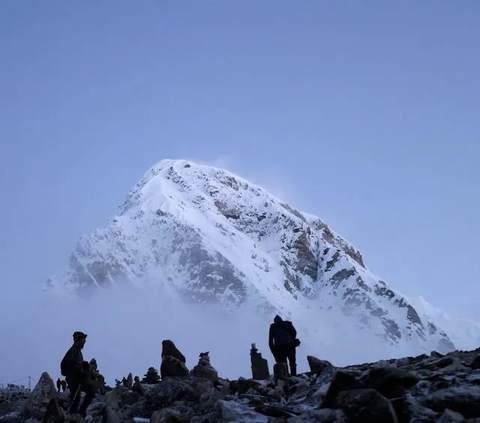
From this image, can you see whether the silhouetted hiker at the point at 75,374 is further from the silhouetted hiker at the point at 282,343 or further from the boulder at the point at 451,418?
the boulder at the point at 451,418

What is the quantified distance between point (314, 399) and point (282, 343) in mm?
6475

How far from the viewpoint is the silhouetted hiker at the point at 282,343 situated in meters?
14.7

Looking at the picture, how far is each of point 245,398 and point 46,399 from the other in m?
5.36

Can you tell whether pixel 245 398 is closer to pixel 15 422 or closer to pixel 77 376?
pixel 77 376

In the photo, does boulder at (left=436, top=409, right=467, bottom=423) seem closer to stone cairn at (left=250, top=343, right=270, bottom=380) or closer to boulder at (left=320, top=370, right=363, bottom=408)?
boulder at (left=320, top=370, right=363, bottom=408)

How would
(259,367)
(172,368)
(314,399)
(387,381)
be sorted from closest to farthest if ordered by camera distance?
(387,381) → (314,399) → (172,368) → (259,367)

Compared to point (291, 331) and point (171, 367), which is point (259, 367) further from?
point (171, 367)

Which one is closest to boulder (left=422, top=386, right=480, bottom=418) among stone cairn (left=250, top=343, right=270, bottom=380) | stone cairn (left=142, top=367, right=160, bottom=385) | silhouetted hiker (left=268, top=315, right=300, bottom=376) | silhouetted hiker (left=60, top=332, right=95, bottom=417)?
silhouetted hiker (left=60, top=332, right=95, bottom=417)

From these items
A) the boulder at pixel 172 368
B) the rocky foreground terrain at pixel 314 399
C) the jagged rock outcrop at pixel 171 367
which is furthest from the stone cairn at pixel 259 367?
the boulder at pixel 172 368

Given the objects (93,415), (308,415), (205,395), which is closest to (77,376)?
(93,415)

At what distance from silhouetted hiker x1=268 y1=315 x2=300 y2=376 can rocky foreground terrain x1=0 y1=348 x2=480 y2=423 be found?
138 cm

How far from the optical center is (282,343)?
14.6 m

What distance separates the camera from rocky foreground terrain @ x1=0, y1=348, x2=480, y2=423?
611 centimetres

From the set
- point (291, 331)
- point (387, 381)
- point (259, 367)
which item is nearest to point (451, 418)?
point (387, 381)
